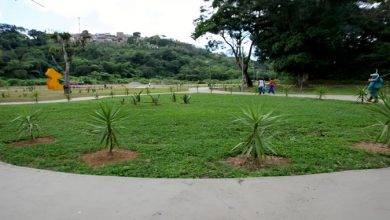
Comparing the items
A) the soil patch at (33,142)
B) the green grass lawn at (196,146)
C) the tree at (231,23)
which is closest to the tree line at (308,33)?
the tree at (231,23)

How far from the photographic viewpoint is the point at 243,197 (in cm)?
445

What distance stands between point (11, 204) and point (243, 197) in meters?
2.92

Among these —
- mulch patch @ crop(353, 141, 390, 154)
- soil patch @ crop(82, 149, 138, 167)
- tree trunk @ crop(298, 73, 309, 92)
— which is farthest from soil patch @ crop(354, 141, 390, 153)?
tree trunk @ crop(298, 73, 309, 92)

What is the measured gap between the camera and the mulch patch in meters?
6.55

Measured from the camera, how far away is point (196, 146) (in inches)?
276

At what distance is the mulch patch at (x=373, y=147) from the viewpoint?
21.5ft

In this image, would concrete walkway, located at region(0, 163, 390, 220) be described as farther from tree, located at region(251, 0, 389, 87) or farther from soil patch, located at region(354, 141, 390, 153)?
tree, located at region(251, 0, 389, 87)

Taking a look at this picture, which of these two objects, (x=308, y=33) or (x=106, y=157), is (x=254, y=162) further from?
(x=308, y=33)

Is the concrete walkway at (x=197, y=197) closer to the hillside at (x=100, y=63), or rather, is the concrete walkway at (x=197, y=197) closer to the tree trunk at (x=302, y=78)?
the tree trunk at (x=302, y=78)

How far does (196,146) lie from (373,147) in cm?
344

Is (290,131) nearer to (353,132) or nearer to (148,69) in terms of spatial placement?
(353,132)

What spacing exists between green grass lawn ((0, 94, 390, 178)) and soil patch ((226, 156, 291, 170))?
0.16 metres

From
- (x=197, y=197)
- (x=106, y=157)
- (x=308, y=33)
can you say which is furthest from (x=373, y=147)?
(x=308, y=33)

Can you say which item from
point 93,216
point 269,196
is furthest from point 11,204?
point 269,196
